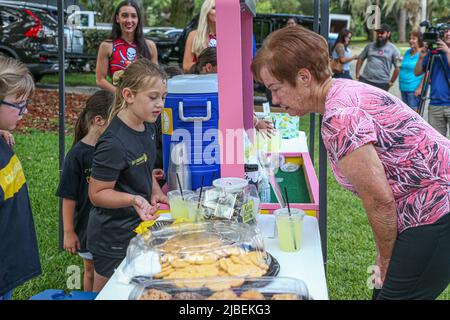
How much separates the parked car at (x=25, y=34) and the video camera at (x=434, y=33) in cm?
835

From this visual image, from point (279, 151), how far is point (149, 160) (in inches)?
58.0

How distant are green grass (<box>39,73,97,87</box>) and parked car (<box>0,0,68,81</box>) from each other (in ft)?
5.68

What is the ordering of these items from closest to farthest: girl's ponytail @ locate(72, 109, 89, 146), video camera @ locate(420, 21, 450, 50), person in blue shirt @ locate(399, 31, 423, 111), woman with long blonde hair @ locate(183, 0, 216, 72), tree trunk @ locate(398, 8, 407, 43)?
girl's ponytail @ locate(72, 109, 89, 146) < woman with long blonde hair @ locate(183, 0, 216, 72) < video camera @ locate(420, 21, 450, 50) < person in blue shirt @ locate(399, 31, 423, 111) < tree trunk @ locate(398, 8, 407, 43)

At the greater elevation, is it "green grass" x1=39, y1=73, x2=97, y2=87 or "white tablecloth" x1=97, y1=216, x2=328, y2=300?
"white tablecloth" x1=97, y1=216, x2=328, y2=300

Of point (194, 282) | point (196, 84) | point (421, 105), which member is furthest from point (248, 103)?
point (421, 105)

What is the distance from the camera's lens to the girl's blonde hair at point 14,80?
1987 millimetres

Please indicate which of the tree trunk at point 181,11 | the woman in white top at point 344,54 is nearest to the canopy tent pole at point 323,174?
the woman in white top at point 344,54

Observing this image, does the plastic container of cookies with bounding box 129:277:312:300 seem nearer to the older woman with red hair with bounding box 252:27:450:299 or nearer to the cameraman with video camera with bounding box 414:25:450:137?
the older woman with red hair with bounding box 252:27:450:299

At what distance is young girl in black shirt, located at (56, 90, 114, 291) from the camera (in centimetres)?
276

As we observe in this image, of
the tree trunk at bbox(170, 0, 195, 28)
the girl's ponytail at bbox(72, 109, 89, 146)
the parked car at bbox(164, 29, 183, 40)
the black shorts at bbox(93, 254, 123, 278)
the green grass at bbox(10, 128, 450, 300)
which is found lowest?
the green grass at bbox(10, 128, 450, 300)

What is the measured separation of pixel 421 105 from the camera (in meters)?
6.12

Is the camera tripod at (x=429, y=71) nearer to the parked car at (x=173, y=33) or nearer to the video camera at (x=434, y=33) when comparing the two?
the video camera at (x=434, y=33)

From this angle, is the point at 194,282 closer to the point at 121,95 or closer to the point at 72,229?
the point at 121,95

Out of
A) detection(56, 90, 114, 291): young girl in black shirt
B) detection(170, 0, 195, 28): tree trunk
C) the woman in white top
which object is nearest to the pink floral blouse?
detection(56, 90, 114, 291): young girl in black shirt
